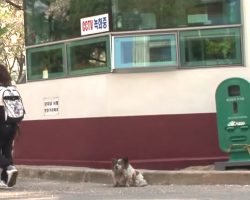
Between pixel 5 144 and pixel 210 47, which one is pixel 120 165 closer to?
pixel 5 144

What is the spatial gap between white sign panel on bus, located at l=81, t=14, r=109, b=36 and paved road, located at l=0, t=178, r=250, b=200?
2864 millimetres

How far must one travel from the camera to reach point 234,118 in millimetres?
9914

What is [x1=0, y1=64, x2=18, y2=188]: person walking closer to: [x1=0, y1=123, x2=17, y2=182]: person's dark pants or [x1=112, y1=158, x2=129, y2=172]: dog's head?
[x1=0, y1=123, x2=17, y2=182]: person's dark pants

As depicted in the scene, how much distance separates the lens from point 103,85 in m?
11.1

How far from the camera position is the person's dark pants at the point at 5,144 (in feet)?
30.2

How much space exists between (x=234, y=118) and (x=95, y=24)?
3131 mm

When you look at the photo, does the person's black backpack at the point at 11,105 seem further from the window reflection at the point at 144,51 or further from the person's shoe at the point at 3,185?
the window reflection at the point at 144,51

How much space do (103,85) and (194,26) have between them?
1.90m

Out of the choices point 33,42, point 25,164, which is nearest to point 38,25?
point 33,42

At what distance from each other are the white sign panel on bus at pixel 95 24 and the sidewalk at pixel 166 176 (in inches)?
97.7

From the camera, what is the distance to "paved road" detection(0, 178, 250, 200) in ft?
28.0

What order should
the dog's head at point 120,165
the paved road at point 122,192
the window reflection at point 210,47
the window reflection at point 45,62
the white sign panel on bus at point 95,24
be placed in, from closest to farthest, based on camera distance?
the paved road at point 122,192
the dog's head at point 120,165
the window reflection at point 210,47
the white sign panel on bus at point 95,24
the window reflection at point 45,62

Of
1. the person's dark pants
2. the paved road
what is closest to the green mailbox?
the paved road

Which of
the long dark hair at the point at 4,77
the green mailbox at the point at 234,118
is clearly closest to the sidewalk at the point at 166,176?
the green mailbox at the point at 234,118
